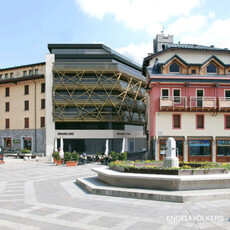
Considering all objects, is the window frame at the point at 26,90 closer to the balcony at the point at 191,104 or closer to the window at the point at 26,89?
the window at the point at 26,89

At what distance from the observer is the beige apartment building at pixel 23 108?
53.7 metres

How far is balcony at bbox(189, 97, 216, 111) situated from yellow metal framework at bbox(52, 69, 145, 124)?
19.3 meters

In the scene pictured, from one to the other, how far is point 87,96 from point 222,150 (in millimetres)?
25576

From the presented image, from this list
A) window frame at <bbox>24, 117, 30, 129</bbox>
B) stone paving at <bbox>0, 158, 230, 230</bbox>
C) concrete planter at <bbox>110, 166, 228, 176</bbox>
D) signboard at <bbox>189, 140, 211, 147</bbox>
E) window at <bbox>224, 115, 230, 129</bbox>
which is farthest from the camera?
window frame at <bbox>24, 117, 30, 129</bbox>

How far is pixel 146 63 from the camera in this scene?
136 ft

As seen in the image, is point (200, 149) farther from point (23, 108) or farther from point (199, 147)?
point (23, 108)

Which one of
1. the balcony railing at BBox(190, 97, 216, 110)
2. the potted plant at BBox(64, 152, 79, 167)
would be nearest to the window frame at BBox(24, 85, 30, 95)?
the potted plant at BBox(64, 152, 79, 167)

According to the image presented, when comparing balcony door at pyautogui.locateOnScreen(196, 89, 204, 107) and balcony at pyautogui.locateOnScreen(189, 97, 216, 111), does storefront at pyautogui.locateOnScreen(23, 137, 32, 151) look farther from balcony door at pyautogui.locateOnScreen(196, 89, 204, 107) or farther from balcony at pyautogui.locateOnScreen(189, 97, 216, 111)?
balcony door at pyautogui.locateOnScreen(196, 89, 204, 107)

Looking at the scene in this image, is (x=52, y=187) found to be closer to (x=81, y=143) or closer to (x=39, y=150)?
(x=81, y=143)

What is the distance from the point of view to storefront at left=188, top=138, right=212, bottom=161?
111ft

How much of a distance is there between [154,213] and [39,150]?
46.0 metres

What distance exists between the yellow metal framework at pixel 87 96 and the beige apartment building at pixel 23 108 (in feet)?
13.0

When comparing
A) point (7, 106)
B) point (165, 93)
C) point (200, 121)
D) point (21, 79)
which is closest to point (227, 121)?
point (200, 121)

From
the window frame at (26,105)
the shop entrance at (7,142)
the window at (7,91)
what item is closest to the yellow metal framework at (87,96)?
the window frame at (26,105)
